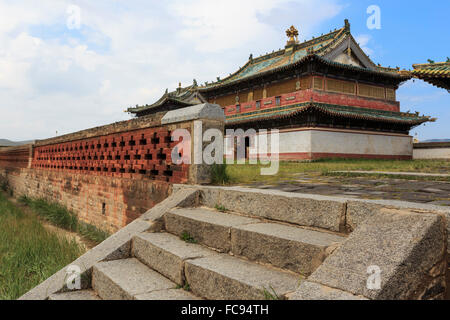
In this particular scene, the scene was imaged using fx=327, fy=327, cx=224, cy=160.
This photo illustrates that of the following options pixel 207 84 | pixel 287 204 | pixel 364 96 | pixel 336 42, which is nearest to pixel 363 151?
pixel 364 96

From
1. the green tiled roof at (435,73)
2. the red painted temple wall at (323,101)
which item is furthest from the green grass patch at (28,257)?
the red painted temple wall at (323,101)

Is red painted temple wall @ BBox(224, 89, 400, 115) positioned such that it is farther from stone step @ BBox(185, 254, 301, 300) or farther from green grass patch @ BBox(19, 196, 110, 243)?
stone step @ BBox(185, 254, 301, 300)

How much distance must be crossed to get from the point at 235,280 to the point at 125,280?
38.4 inches

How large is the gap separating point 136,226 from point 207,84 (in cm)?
2262

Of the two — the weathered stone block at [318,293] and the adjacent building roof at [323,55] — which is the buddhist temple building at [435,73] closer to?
the adjacent building roof at [323,55]

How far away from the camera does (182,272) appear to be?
93.0 inches

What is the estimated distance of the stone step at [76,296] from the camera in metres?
2.54

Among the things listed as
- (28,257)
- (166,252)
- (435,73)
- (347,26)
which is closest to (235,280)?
(166,252)

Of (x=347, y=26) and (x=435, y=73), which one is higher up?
(x=347, y=26)

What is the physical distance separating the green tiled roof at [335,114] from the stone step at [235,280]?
15.6 metres

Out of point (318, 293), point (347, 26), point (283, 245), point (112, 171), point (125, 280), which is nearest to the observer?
point (318, 293)

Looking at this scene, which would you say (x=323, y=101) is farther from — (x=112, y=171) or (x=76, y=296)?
(x=76, y=296)

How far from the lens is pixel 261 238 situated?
7.59 ft
